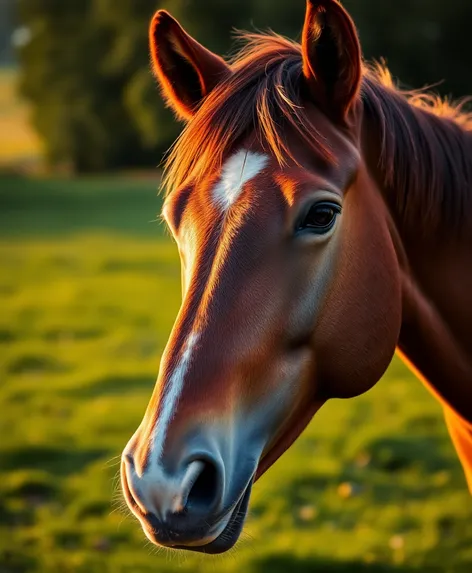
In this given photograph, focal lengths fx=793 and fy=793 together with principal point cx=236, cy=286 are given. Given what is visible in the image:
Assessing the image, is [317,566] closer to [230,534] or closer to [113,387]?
[230,534]

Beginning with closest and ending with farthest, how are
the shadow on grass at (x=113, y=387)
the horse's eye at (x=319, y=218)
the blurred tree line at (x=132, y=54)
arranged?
the horse's eye at (x=319, y=218), the shadow on grass at (x=113, y=387), the blurred tree line at (x=132, y=54)

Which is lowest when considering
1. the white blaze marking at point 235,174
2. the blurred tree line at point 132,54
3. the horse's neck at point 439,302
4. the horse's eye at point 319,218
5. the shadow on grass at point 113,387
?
the blurred tree line at point 132,54

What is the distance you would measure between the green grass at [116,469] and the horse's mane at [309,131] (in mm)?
1871

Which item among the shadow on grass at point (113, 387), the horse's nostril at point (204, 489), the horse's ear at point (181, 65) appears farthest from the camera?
the shadow on grass at point (113, 387)

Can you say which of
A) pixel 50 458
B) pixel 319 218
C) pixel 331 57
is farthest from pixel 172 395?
pixel 50 458

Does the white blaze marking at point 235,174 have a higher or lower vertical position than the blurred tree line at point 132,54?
higher

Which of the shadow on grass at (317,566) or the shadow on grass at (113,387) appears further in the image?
the shadow on grass at (113,387)

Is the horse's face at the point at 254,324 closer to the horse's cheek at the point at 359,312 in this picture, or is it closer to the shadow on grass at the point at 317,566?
the horse's cheek at the point at 359,312

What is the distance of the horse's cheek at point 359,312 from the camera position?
8.00ft

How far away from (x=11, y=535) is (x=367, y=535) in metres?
2.38

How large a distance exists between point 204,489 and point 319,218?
2.83 feet

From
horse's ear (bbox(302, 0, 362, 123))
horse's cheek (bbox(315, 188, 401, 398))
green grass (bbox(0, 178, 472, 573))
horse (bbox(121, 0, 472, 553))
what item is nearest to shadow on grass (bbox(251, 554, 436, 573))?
green grass (bbox(0, 178, 472, 573))

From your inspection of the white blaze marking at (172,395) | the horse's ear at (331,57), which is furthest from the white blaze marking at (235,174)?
the white blaze marking at (172,395)

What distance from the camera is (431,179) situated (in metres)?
2.83
